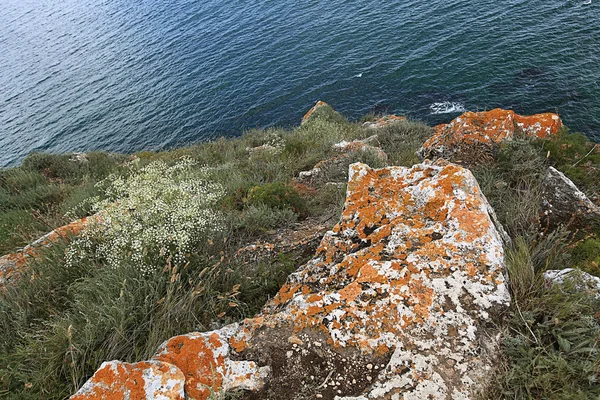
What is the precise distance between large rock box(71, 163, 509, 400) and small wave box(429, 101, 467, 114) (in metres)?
18.6

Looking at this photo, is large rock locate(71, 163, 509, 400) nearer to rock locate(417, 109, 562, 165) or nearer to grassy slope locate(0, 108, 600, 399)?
grassy slope locate(0, 108, 600, 399)

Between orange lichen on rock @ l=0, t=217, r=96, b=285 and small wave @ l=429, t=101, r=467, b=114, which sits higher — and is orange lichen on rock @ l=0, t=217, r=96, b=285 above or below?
above

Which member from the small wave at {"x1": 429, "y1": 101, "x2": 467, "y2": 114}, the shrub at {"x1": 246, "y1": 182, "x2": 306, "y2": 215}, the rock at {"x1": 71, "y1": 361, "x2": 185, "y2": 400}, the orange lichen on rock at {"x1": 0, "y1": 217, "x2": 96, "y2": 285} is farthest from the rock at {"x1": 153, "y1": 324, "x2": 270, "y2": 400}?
the small wave at {"x1": 429, "y1": 101, "x2": 467, "y2": 114}

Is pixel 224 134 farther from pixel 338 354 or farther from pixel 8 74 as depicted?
pixel 8 74

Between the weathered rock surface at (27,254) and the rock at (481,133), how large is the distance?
7.19m

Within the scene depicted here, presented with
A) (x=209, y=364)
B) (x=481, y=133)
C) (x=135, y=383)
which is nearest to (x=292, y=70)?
(x=481, y=133)

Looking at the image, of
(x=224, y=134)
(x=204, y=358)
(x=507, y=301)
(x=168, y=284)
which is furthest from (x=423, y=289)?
(x=224, y=134)

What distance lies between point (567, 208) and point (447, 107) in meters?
18.3

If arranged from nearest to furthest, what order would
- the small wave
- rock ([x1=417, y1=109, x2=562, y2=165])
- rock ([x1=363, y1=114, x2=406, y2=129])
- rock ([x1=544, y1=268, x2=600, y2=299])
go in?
rock ([x1=544, y1=268, x2=600, y2=299]), rock ([x1=417, y1=109, x2=562, y2=165]), rock ([x1=363, y1=114, x2=406, y2=129]), the small wave

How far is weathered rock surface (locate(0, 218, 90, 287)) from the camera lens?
16.6ft

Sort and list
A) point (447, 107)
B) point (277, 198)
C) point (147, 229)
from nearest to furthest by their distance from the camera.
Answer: point (147, 229) → point (277, 198) → point (447, 107)

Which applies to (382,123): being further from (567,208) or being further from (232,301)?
(232,301)

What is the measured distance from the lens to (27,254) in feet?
17.7

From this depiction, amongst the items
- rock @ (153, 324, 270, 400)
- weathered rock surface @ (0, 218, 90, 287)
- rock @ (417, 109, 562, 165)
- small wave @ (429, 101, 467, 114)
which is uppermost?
weathered rock surface @ (0, 218, 90, 287)
